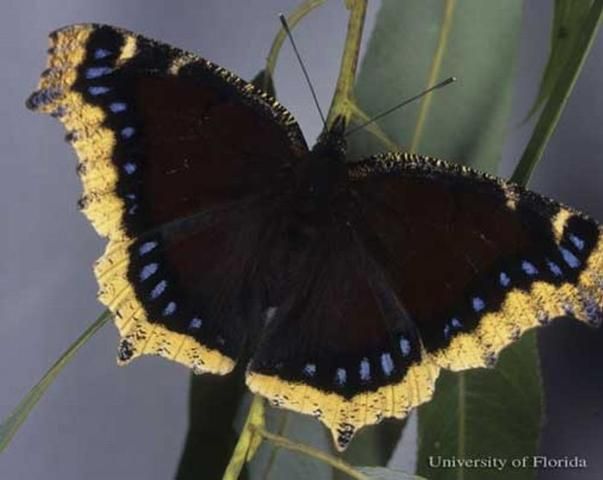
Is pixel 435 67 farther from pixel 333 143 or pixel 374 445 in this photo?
pixel 374 445

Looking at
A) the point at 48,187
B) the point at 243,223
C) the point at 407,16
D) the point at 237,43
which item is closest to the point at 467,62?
the point at 407,16

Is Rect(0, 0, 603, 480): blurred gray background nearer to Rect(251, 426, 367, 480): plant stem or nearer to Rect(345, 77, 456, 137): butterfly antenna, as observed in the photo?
Rect(345, 77, 456, 137): butterfly antenna

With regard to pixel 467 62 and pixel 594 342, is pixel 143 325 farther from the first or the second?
pixel 594 342

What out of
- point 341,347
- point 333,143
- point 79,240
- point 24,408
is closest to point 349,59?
point 333,143

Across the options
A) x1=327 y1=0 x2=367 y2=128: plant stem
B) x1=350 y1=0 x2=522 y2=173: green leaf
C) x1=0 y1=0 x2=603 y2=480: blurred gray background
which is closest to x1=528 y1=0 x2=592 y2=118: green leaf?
x1=350 y1=0 x2=522 y2=173: green leaf

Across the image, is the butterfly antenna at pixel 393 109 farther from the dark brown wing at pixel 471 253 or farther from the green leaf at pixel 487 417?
the green leaf at pixel 487 417

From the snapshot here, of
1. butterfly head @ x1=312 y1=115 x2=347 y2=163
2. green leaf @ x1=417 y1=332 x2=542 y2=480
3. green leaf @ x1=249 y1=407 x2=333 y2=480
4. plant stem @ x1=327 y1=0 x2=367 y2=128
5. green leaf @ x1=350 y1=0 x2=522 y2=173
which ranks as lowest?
green leaf @ x1=249 y1=407 x2=333 y2=480
